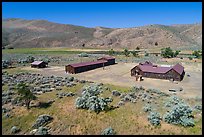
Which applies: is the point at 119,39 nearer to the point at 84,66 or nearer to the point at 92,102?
the point at 84,66

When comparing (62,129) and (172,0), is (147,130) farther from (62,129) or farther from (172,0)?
(172,0)

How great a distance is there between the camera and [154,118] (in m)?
23.9

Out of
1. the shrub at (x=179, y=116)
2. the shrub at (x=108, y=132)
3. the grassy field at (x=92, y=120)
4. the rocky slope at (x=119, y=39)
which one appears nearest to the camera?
the shrub at (x=108, y=132)

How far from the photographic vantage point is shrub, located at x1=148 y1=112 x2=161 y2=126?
2318 centimetres

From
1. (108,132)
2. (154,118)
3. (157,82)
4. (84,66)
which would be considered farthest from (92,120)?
(84,66)

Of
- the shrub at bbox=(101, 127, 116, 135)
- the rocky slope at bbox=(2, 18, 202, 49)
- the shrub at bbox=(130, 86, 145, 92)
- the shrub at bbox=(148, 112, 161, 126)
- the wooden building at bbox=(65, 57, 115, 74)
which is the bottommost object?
the shrub at bbox=(101, 127, 116, 135)

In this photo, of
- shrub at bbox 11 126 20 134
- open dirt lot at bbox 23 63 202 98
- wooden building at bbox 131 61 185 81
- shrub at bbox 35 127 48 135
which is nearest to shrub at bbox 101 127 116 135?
shrub at bbox 35 127 48 135

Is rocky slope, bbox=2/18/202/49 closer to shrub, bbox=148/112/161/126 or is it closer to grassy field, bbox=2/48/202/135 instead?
grassy field, bbox=2/48/202/135

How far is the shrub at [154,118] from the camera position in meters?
23.2

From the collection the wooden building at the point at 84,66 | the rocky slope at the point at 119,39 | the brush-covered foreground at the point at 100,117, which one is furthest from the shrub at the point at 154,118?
the rocky slope at the point at 119,39

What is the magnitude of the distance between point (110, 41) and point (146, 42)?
2423 cm

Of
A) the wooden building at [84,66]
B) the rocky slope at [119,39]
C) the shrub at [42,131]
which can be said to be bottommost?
the shrub at [42,131]

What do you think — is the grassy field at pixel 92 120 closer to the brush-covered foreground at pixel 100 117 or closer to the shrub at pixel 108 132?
the brush-covered foreground at pixel 100 117

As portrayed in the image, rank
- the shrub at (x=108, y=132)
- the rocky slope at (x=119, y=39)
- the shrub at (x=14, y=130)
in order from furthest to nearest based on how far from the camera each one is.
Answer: the rocky slope at (x=119, y=39)
the shrub at (x=14, y=130)
the shrub at (x=108, y=132)
